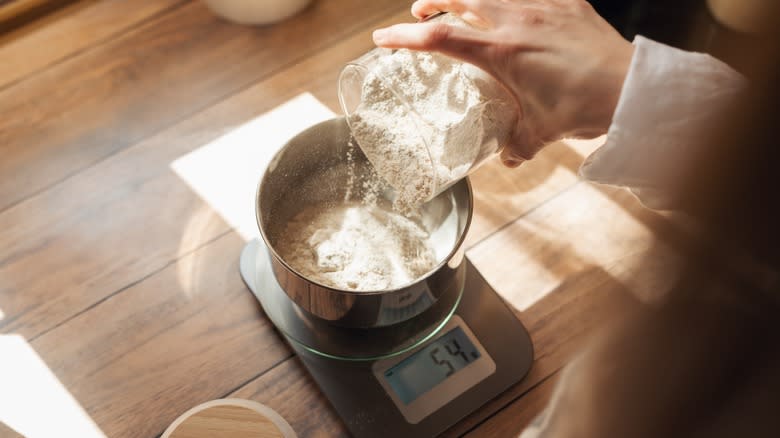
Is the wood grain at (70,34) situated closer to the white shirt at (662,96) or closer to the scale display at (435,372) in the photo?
the scale display at (435,372)

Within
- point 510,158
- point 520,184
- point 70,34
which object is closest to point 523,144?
point 510,158

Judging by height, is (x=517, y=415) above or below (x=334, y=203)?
below

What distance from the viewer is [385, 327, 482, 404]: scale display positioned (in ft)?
2.65

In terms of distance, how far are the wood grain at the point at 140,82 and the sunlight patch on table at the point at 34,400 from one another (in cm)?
24

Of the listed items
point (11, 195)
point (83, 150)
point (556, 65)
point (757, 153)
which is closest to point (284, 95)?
point (83, 150)

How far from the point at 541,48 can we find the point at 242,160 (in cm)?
51

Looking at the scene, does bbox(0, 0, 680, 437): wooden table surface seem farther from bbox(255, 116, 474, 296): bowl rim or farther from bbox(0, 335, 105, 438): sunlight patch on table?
bbox(255, 116, 474, 296): bowl rim

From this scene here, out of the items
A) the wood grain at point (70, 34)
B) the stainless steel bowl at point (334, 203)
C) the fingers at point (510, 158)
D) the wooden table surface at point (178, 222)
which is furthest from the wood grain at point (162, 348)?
the wood grain at point (70, 34)

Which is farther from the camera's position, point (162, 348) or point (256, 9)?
point (256, 9)

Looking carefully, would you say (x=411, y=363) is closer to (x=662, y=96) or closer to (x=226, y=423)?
(x=226, y=423)

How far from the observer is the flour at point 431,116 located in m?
0.65

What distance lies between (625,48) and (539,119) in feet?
0.33

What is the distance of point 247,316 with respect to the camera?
88cm

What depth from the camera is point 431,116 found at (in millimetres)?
655
